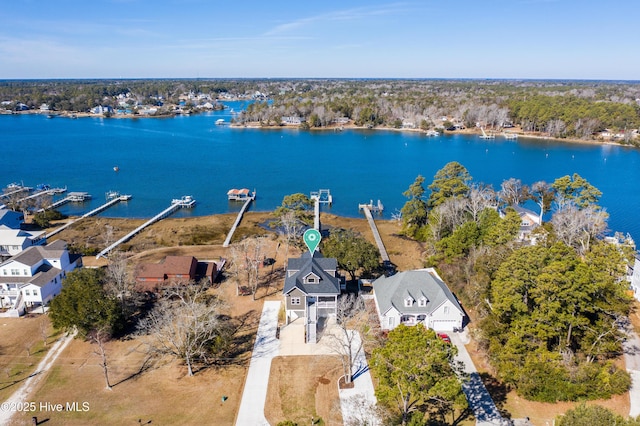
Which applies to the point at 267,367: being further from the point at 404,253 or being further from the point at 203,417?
the point at 404,253

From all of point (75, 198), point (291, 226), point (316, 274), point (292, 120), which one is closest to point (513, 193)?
point (291, 226)

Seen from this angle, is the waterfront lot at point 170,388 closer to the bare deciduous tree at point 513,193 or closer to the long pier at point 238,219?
the long pier at point 238,219

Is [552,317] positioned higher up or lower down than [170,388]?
higher up

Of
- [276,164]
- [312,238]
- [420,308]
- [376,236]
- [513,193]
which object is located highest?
[312,238]

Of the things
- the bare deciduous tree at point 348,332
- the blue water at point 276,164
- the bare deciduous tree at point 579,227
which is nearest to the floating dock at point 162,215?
the blue water at point 276,164

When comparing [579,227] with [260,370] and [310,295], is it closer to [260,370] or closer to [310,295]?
[310,295]

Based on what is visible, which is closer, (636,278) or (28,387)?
(28,387)

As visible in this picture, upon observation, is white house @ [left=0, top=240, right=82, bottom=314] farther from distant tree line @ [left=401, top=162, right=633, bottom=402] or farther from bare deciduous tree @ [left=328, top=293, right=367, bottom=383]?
distant tree line @ [left=401, top=162, right=633, bottom=402]

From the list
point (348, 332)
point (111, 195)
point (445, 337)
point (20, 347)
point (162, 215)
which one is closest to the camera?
point (20, 347)
